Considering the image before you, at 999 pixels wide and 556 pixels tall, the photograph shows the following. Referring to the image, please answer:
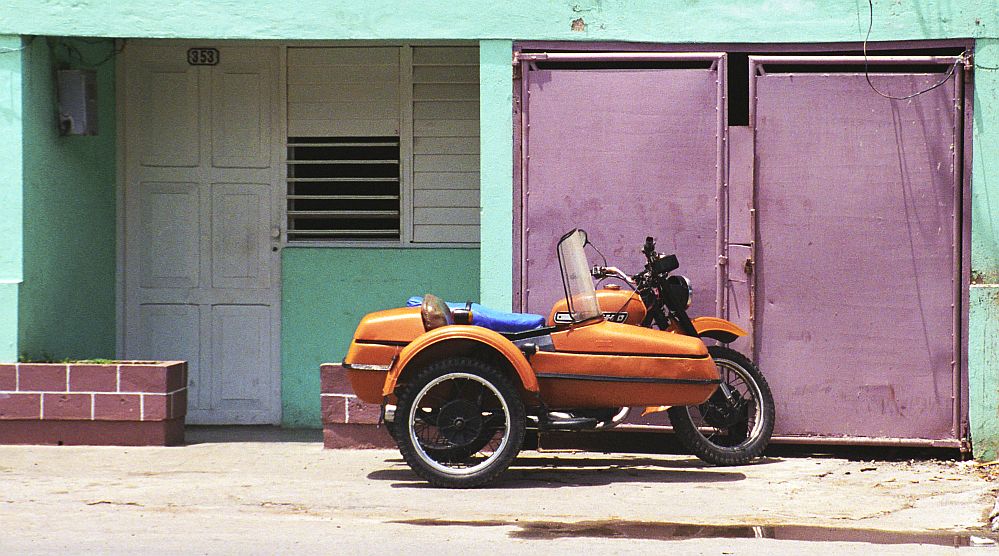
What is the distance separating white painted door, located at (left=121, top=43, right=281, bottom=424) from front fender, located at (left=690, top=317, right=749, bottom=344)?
11.6ft

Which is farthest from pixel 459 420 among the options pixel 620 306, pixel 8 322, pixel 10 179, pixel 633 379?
pixel 10 179

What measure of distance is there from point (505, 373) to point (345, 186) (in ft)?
10.2

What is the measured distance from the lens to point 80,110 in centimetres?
941

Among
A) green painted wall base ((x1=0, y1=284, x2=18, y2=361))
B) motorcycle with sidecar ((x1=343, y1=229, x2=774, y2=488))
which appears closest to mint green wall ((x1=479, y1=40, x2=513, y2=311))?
motorcycle with sidecar ((x1=343, y1=229, x2=774, y2=488))

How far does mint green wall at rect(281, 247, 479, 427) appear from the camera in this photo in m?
10.2

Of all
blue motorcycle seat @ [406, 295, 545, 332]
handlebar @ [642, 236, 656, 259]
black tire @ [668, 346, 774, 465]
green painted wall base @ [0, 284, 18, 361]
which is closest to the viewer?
blue motorcycle seat @ [406, 295, 545, 332]

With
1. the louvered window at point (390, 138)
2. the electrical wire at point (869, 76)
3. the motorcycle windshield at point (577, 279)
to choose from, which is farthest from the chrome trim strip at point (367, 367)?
the electrical wire at point (869, 76)

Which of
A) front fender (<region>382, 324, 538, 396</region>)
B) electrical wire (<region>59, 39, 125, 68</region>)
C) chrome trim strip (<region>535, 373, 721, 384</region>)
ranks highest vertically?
electrical wire (<region>59, 39, 125, 68</region>)

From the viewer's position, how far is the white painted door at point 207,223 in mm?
10367

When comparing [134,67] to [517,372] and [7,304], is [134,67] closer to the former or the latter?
[7,304]

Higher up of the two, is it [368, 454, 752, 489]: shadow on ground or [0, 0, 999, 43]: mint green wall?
[0, 0, 999, 43]: mint green wall

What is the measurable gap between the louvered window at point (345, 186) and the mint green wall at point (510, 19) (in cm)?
146

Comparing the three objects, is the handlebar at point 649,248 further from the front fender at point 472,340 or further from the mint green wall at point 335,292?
the mint green wall at point 335,292

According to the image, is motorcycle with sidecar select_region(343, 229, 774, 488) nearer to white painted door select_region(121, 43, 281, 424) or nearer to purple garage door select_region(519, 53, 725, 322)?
purple garage door select_region(519, 53, 725, 322)
